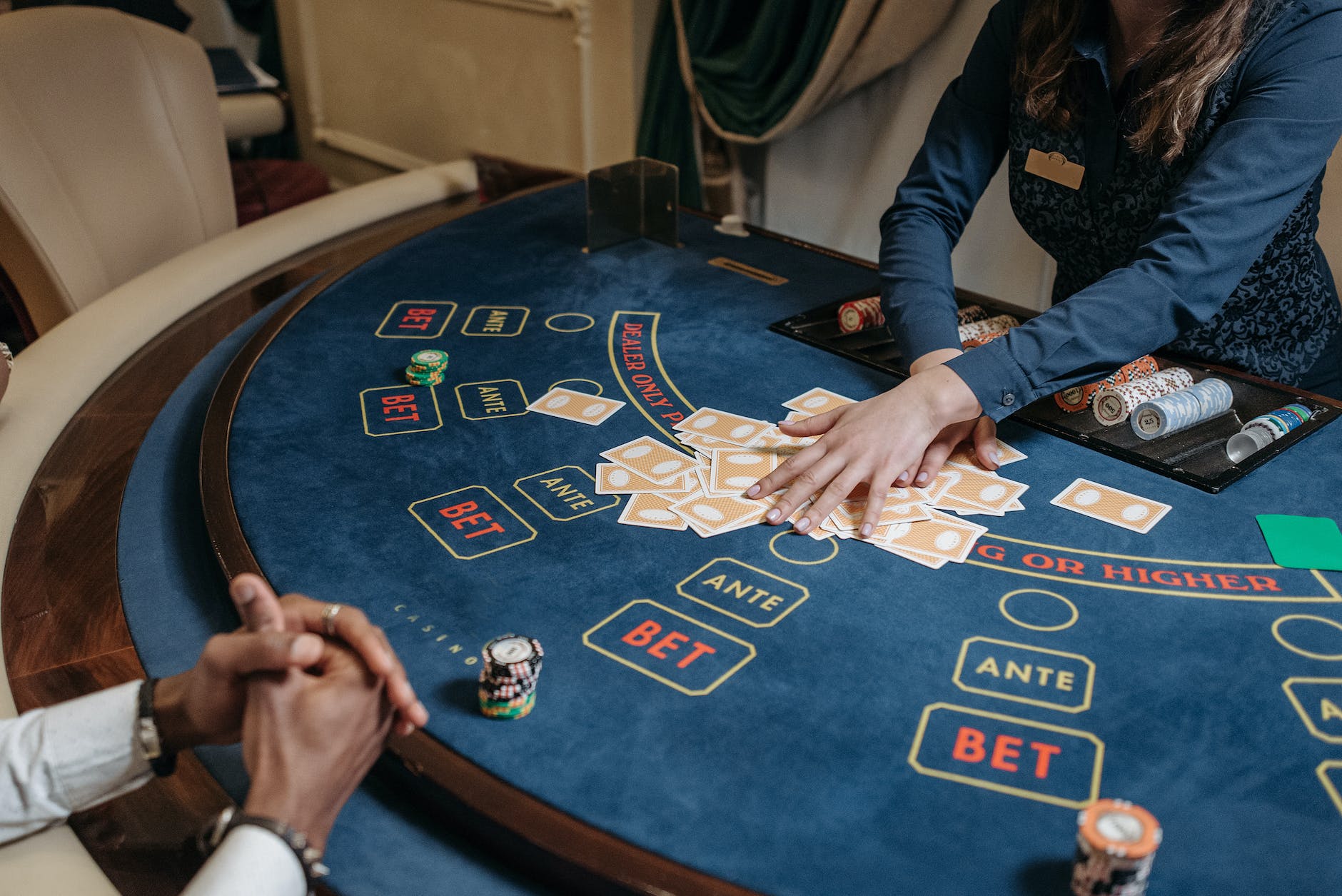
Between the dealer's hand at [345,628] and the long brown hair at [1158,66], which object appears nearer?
the dealer's hand at [345,628]

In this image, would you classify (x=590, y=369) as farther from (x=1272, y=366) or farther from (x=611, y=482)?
(x=1272, y=366)

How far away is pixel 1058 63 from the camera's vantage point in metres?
1.71

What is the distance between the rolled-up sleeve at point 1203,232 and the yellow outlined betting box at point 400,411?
0.76 m

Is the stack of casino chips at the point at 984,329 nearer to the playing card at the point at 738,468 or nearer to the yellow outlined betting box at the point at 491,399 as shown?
the playing card at the point at 738,468

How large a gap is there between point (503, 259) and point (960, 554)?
129 centimetres

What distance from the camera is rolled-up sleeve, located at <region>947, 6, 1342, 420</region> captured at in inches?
58.2

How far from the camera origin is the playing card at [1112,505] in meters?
1.34

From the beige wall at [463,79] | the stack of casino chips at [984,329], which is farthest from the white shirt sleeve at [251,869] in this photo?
the beige wall at [463,79]

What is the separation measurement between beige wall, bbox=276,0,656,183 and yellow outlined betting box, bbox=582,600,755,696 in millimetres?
2954

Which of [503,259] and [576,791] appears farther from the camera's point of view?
[503,259]

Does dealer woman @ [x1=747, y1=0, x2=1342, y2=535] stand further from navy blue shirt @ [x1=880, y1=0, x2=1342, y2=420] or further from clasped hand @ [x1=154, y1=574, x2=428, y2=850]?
clasped hand @ [x1=154, y1=574, x2=428, y2=850]

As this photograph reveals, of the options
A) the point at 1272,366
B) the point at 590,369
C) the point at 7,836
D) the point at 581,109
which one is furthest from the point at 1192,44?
the point at 581,109

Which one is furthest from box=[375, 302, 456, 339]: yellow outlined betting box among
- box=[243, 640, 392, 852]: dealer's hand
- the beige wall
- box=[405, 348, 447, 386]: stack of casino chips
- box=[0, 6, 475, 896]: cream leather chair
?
the beige wall

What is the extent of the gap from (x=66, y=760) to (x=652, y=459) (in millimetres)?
767
